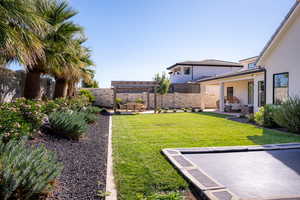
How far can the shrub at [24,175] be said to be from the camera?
7.28 feet

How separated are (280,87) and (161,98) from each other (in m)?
13.5

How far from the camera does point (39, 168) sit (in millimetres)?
2570

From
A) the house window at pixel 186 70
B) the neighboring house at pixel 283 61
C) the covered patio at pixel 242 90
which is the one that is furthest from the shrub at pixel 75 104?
the house window at pixel 186 70

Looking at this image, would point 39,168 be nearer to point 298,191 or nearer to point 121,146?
point 121,146

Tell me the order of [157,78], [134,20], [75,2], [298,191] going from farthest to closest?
[157,78] < [134,20] < [75,2] < [298,191]

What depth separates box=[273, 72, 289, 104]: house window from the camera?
32.1 feet

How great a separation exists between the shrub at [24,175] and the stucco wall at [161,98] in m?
18.9

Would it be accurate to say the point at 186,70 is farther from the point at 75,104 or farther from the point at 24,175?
the point at 24,175

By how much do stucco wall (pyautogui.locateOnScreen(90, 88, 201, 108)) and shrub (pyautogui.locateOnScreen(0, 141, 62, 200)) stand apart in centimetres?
1885

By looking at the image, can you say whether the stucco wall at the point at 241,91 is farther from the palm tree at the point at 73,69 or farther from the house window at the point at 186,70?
the palm tree at the point at 73,69

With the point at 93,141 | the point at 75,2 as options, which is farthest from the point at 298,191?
the point at 75,2

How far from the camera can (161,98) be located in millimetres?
22672

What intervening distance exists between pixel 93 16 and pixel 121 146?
8781 mm

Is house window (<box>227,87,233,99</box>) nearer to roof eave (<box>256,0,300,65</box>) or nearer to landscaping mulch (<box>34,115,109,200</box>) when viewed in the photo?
roof eave (<box>256,0,300,65</box>)
